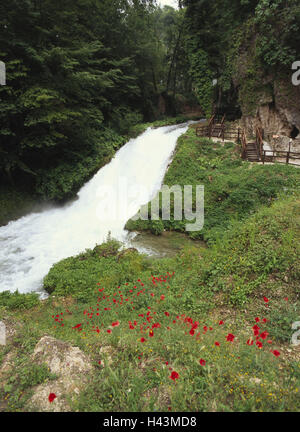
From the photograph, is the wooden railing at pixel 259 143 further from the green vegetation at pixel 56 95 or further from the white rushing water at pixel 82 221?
the green vegetation at pixel 56 95

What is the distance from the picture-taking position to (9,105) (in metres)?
10.5

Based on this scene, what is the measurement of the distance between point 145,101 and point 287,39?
51.7 feet

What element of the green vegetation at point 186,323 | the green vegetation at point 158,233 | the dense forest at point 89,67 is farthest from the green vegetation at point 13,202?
the green vegetation at point 186,323

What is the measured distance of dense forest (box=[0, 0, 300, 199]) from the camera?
11055 mm

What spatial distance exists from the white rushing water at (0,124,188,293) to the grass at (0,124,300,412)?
4.33ft

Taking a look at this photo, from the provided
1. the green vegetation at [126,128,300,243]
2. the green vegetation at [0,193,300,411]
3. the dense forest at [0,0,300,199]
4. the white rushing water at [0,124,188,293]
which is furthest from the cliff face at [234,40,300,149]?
the green vegetation at [0,193,300,411]

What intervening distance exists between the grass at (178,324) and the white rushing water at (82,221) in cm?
132

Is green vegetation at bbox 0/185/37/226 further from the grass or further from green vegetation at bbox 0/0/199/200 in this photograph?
the grass

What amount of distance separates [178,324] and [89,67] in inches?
693

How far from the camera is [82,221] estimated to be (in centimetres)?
1166

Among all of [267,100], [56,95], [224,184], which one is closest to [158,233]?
[224,184]

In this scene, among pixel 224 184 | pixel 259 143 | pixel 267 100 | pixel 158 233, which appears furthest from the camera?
pixel 267 100

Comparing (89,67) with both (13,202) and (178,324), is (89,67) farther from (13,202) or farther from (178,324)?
(178,324)

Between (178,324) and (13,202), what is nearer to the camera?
(178,324)
